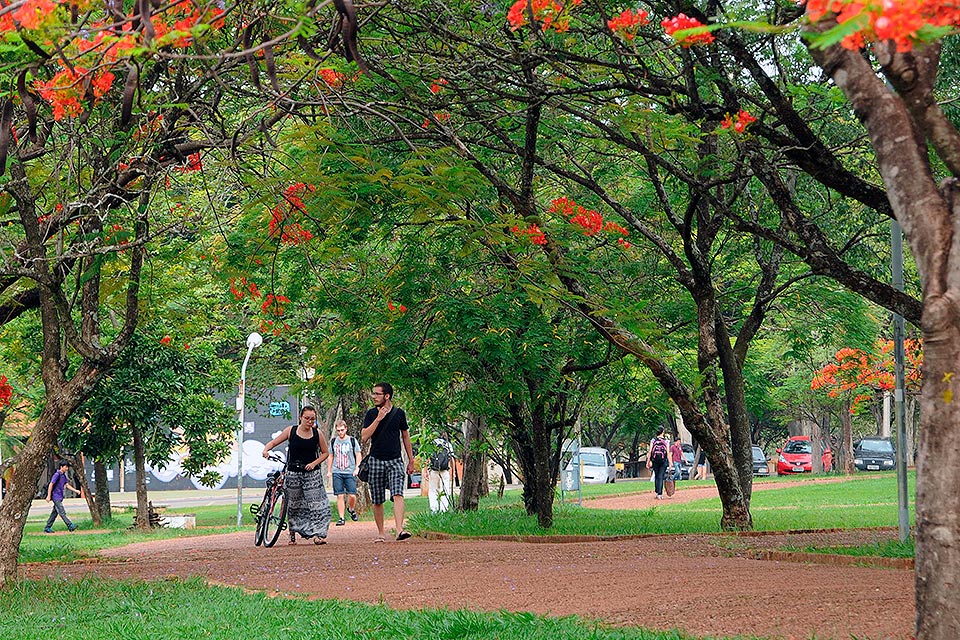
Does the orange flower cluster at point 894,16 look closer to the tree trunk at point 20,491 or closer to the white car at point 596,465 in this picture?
the tree trunk at point 20,491

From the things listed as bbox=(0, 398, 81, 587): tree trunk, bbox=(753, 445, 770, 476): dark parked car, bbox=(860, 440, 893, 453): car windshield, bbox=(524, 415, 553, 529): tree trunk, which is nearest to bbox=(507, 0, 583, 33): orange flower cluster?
bbox=(0, 398, 81, 587): tree trunk

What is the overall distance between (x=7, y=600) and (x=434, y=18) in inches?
255

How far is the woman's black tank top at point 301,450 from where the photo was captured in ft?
46.4

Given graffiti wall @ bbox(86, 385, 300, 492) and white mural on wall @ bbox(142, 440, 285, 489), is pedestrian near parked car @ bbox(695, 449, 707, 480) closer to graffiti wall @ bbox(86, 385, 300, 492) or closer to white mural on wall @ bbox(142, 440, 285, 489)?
graffiti wall @ bbox(86, 385, 300, 492)

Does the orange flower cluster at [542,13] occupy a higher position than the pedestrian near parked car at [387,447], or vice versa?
the orange flower cluster at [542,13]

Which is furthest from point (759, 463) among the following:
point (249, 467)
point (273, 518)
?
point (273, 518)

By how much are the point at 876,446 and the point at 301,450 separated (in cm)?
3998

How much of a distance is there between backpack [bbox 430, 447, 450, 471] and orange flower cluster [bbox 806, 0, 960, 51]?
60.6 ft

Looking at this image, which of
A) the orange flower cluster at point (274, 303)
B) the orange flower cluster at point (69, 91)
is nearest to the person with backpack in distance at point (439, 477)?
the orange flower cluster at point (274, 303)

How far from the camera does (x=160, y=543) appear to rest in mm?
18062

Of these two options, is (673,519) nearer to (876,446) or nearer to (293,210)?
(293,210)

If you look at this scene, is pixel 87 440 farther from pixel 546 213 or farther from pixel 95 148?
pixel 95 148

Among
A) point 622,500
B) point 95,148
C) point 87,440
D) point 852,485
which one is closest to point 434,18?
point 95,148

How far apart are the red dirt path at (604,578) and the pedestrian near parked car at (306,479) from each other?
1.02ft
